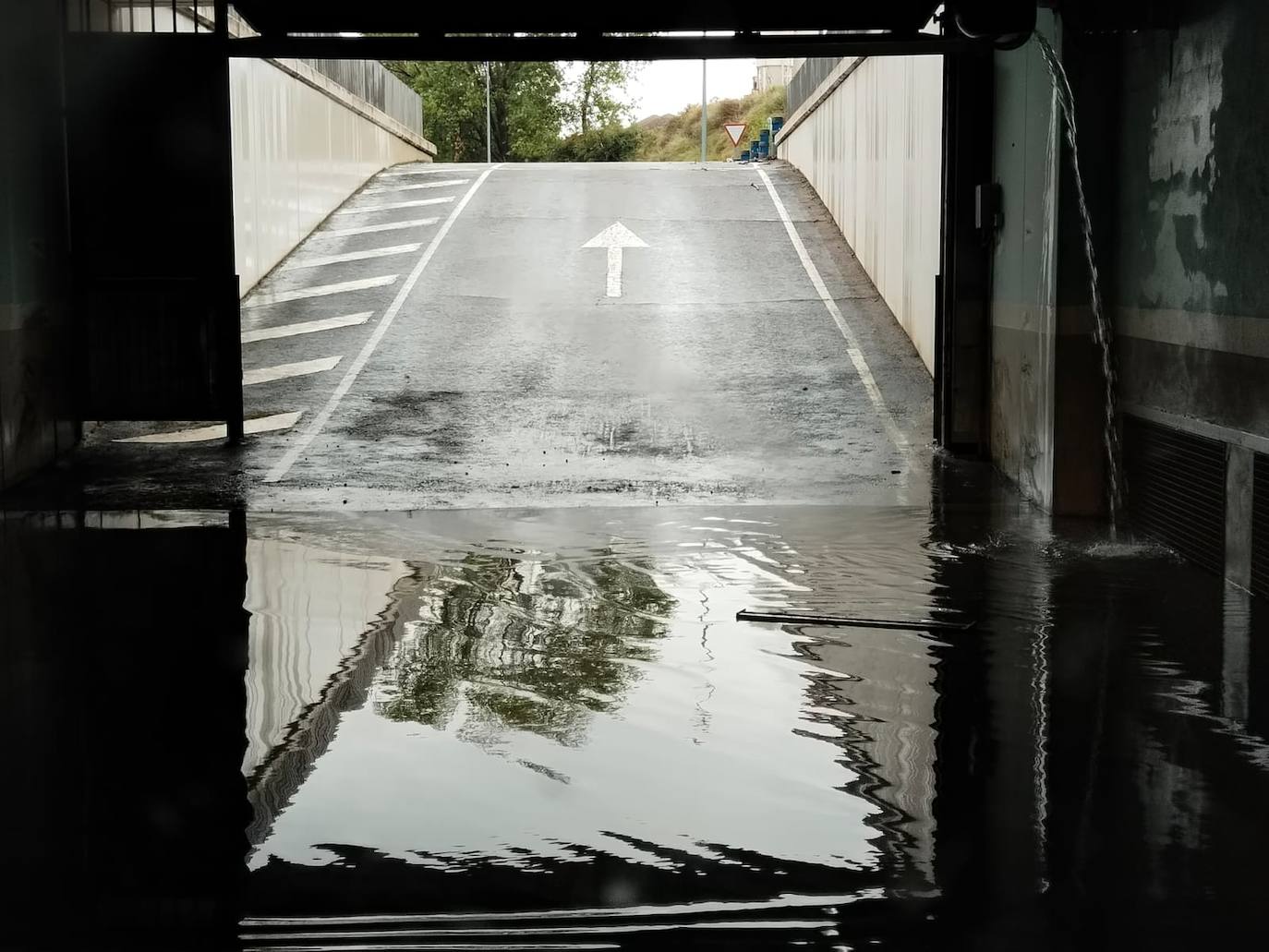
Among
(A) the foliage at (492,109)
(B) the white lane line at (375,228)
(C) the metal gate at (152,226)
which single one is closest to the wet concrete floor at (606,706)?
(C) the metal gate at (152,226)

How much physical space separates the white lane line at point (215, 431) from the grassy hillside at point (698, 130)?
5838cm

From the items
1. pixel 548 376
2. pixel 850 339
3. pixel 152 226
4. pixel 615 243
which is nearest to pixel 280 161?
pixel 615 243

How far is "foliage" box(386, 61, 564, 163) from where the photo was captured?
84.4m

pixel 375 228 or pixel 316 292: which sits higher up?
pixel 375 228

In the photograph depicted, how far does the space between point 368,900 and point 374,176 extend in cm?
3015

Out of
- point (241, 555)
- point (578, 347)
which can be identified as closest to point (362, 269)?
point (578, 347)

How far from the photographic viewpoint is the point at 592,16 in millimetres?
13578

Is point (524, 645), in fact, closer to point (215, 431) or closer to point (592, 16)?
point (592, 16)

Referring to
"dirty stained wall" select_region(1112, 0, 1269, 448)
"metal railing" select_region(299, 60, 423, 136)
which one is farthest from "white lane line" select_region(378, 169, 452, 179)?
"dirty stained wall" select_region(1112, 0, 1269, 448)

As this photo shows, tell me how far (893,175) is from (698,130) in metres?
69.0

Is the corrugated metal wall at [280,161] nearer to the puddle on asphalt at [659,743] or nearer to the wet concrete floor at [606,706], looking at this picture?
the wet concrete floor at [606,706]

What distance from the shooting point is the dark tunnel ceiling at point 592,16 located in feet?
44.0

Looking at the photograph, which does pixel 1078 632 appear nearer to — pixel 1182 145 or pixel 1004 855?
pixel 1004 855

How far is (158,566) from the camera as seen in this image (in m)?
8.90
